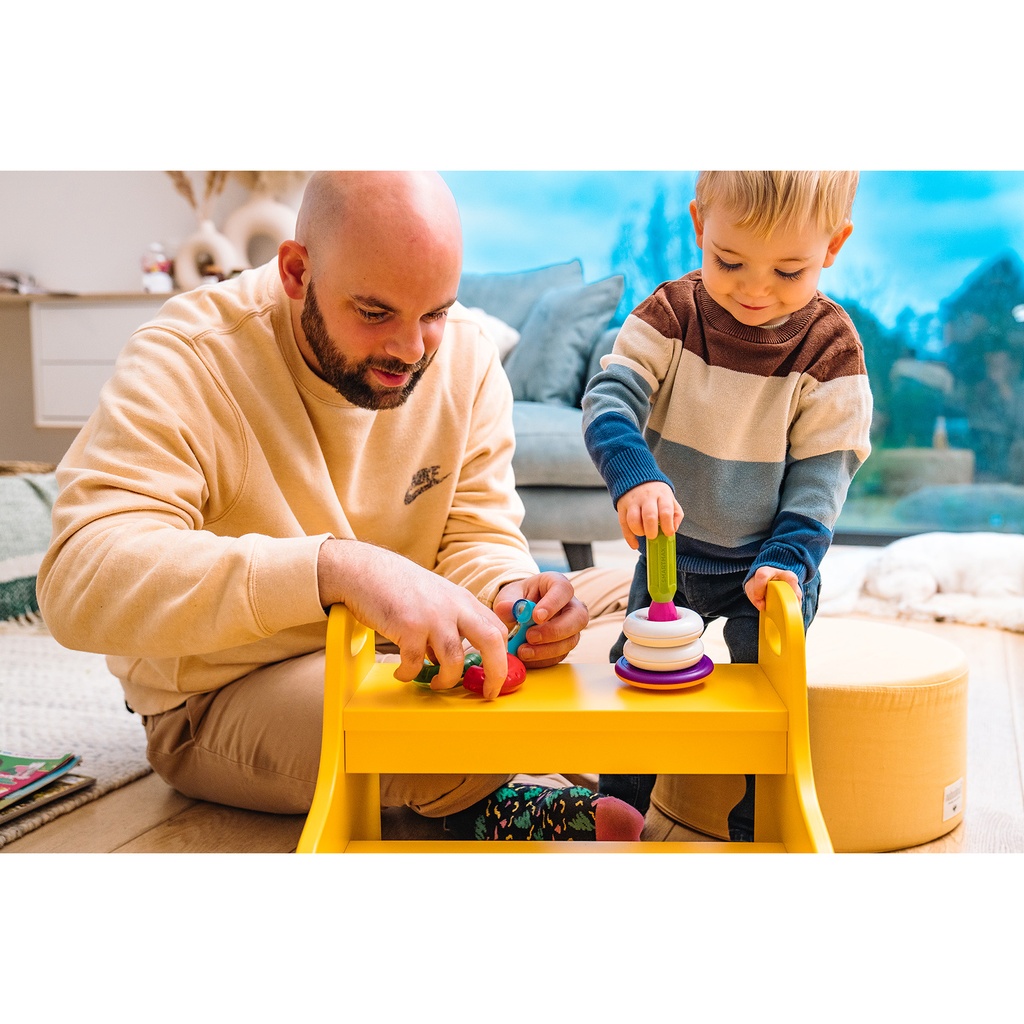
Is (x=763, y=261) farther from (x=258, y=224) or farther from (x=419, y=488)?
(x=258, y=224)

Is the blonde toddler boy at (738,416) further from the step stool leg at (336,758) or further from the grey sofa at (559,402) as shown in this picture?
the grey sofa at (559,402)

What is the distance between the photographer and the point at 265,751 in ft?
3.76

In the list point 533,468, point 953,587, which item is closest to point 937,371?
point 953,587

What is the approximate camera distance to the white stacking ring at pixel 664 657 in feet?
2.94

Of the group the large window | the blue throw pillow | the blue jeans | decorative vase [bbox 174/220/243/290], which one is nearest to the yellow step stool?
the blue jeans

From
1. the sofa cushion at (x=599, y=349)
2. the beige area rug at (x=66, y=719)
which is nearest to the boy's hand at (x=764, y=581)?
the beige area rug at (x=66, y=719)

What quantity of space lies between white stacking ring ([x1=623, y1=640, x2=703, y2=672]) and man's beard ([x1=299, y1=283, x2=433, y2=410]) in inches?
14.1

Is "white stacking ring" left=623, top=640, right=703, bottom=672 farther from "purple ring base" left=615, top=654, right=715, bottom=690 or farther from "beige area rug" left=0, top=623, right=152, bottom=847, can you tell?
"beige area rug" left=0, top=623, right=152, bottom=847

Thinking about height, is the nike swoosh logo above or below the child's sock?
above

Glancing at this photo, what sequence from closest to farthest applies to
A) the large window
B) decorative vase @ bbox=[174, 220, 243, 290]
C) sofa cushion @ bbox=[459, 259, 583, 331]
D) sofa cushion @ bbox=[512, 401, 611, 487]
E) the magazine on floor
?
the magazine on floor → sofa cushion @ bbox=[512, 401, 611, 487] → sofa cushion @ bbox=[459, 259, 583, 331] → the large window → decorative vase @ bbox=[174, 220, 243, 290]

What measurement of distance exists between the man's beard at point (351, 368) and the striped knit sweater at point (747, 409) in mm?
192

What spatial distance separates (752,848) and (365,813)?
36cm

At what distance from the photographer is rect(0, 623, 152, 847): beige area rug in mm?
1309

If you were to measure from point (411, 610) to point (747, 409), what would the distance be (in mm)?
420
